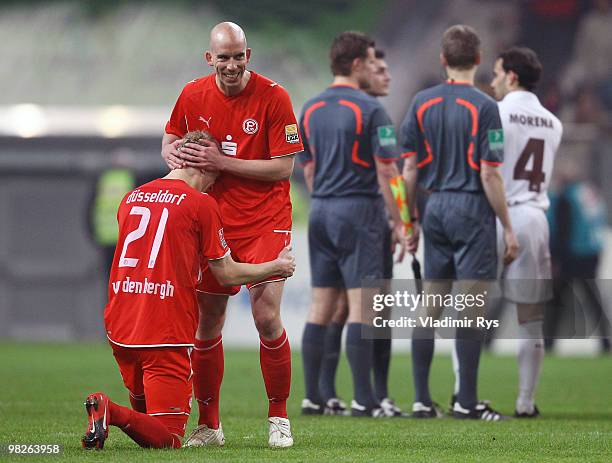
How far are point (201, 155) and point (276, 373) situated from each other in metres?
1.11

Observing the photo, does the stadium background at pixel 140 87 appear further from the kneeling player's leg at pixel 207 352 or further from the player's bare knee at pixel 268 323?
the player's bare knee at pixel 268 323

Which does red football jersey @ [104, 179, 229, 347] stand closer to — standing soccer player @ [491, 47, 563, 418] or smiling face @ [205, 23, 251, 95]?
smiling face @ [205, 23, 251, 95]

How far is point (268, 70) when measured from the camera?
2966 cm

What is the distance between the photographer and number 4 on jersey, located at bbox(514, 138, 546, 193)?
816 centimetres

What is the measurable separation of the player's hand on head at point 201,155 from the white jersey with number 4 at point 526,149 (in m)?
2.83

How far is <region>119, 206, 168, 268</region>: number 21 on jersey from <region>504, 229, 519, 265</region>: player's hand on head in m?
2.86

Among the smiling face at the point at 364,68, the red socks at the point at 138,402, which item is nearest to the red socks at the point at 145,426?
the red socks at the point at 138,402

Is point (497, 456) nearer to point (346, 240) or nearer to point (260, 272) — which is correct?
point (260, 272)

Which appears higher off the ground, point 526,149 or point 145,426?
point 526,149

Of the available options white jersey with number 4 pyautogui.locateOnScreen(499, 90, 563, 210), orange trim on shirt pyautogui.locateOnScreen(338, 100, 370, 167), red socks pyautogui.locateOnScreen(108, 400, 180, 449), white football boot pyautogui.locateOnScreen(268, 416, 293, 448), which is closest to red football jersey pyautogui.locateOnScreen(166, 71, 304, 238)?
white football boot pyautogui.locateOnScreen(268, 416, 293, 448)

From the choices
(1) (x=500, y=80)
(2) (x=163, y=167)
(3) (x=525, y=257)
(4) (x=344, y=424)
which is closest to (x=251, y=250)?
(4) (x=344, y=424)

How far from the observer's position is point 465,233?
778cm

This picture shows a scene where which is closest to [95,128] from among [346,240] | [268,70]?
[268,70]

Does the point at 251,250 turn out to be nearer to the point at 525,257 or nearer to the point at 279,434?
the point at 279,434
